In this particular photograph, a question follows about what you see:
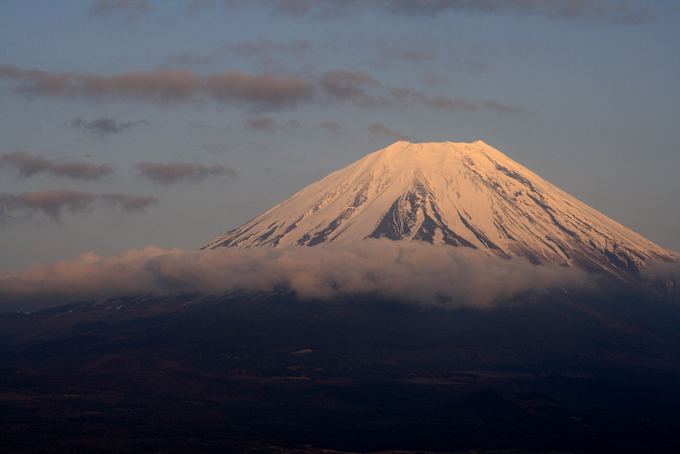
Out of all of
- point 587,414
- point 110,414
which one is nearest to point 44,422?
point 110,414

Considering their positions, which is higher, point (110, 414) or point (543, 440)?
point (110, 414)

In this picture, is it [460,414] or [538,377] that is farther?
[538,377]

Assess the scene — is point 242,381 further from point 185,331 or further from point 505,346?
point 505,346

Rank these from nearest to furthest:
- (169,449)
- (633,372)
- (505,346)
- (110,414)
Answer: (169,449) < (110,414) < (633,372) < (505,346)

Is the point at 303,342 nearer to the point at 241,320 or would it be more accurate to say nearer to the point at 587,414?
the point at 241,320

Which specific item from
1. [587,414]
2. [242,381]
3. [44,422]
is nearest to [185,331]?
[242,381]

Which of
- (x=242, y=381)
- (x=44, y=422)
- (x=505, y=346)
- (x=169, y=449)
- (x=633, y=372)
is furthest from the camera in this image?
(x=505, y=346)
